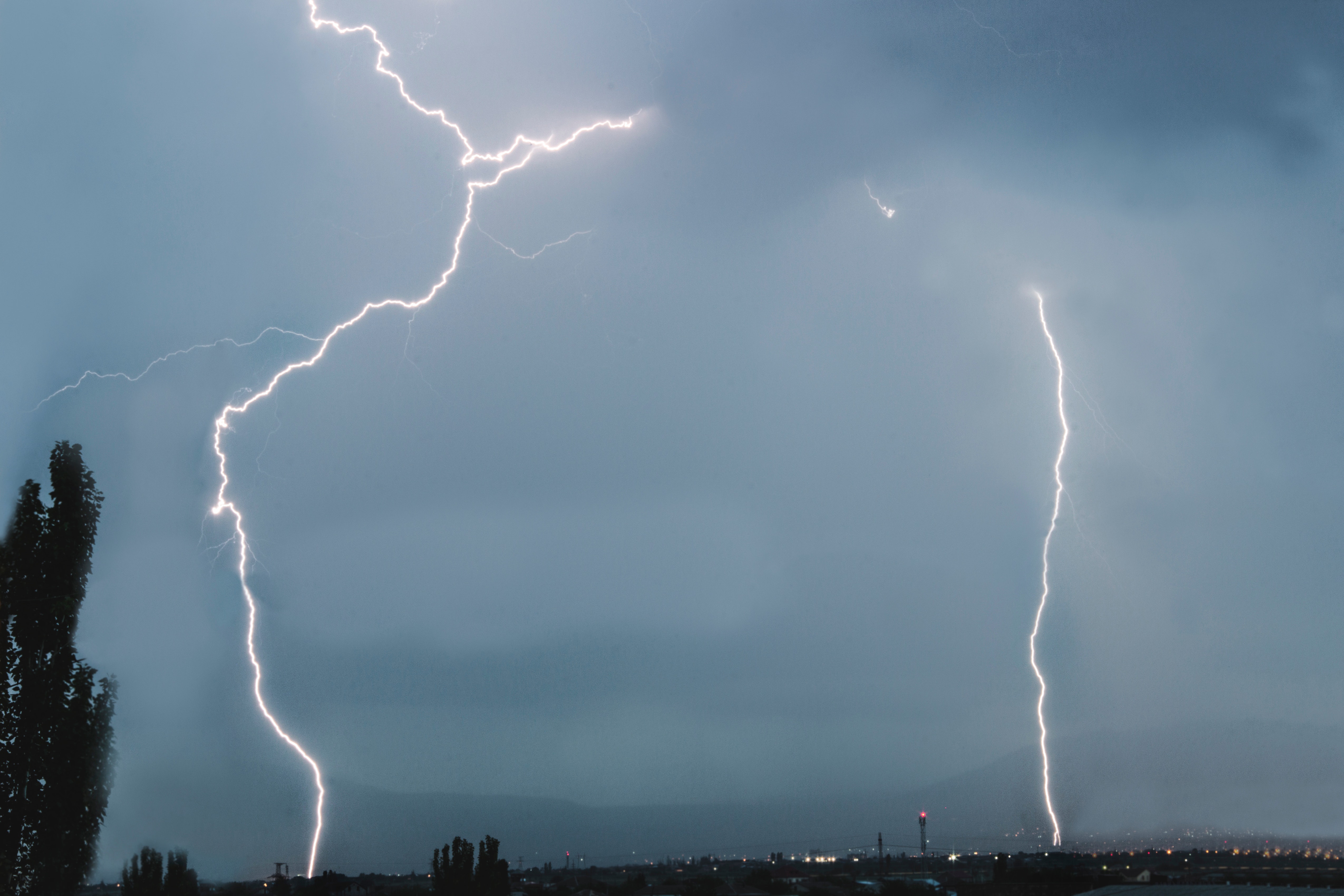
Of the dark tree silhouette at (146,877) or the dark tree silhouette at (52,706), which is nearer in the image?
the dark tree silhouette at (52,706)

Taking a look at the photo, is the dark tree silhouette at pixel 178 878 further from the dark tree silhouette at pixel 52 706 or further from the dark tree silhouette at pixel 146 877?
the dark tree silhouette at pixel 52 706

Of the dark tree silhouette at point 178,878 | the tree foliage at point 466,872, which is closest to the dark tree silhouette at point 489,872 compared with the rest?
→ the tree foliage at point 466,872

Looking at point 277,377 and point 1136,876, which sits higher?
point 277,377

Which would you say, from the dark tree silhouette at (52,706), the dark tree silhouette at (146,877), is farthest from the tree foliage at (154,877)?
the dark tree silhouette at (52,706)

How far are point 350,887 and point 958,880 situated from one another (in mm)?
30348

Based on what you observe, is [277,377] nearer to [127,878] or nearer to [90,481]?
[90,481]

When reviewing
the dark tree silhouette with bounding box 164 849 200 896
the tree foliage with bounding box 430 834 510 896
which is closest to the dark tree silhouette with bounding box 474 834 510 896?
the tree foliage with bounding box 430 834 510 896

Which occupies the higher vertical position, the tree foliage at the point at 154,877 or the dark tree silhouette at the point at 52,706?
the dark tree silhouette at the point at 52,706

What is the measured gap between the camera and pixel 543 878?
6294cm

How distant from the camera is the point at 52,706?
1520 cm

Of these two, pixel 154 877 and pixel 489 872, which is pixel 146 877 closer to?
pixel 154 877

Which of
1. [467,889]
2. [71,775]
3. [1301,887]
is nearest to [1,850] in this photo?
[71,775]

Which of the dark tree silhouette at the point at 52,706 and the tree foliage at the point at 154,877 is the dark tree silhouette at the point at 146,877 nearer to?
the tree foliage at the point at 154,877

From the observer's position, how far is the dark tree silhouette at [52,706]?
1452 cm
